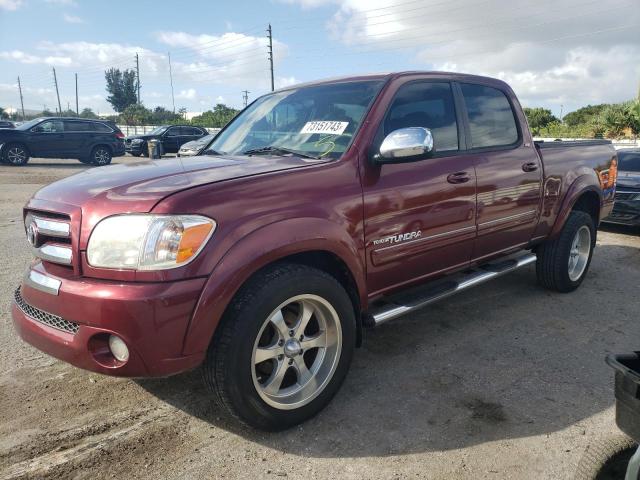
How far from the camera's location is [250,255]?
2.30 metres

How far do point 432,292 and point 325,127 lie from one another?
1.32 metres

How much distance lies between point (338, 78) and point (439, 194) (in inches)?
45.4

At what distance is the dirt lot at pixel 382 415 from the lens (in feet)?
7.74

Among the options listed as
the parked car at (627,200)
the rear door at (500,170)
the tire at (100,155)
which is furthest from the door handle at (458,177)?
the tire at (100,155)

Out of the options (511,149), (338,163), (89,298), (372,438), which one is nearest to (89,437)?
(89,298)

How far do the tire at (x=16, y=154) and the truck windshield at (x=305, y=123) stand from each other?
16.3 metres

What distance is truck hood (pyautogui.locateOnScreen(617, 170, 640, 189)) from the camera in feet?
25.7

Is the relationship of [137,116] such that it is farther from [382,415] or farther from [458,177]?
[382,415]

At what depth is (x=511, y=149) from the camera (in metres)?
4.02

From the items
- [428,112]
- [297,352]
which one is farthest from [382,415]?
[428,112]

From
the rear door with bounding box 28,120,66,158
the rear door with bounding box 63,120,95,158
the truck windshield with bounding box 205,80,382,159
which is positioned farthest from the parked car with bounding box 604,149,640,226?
the rear door with bounding box 28,120,66,158

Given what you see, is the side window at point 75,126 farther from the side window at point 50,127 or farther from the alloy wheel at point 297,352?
the alloy wheel at point 297,352

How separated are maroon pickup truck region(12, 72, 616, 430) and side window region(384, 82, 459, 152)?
15 millimetres

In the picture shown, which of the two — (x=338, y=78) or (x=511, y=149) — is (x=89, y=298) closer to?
(x=338, y=78)
